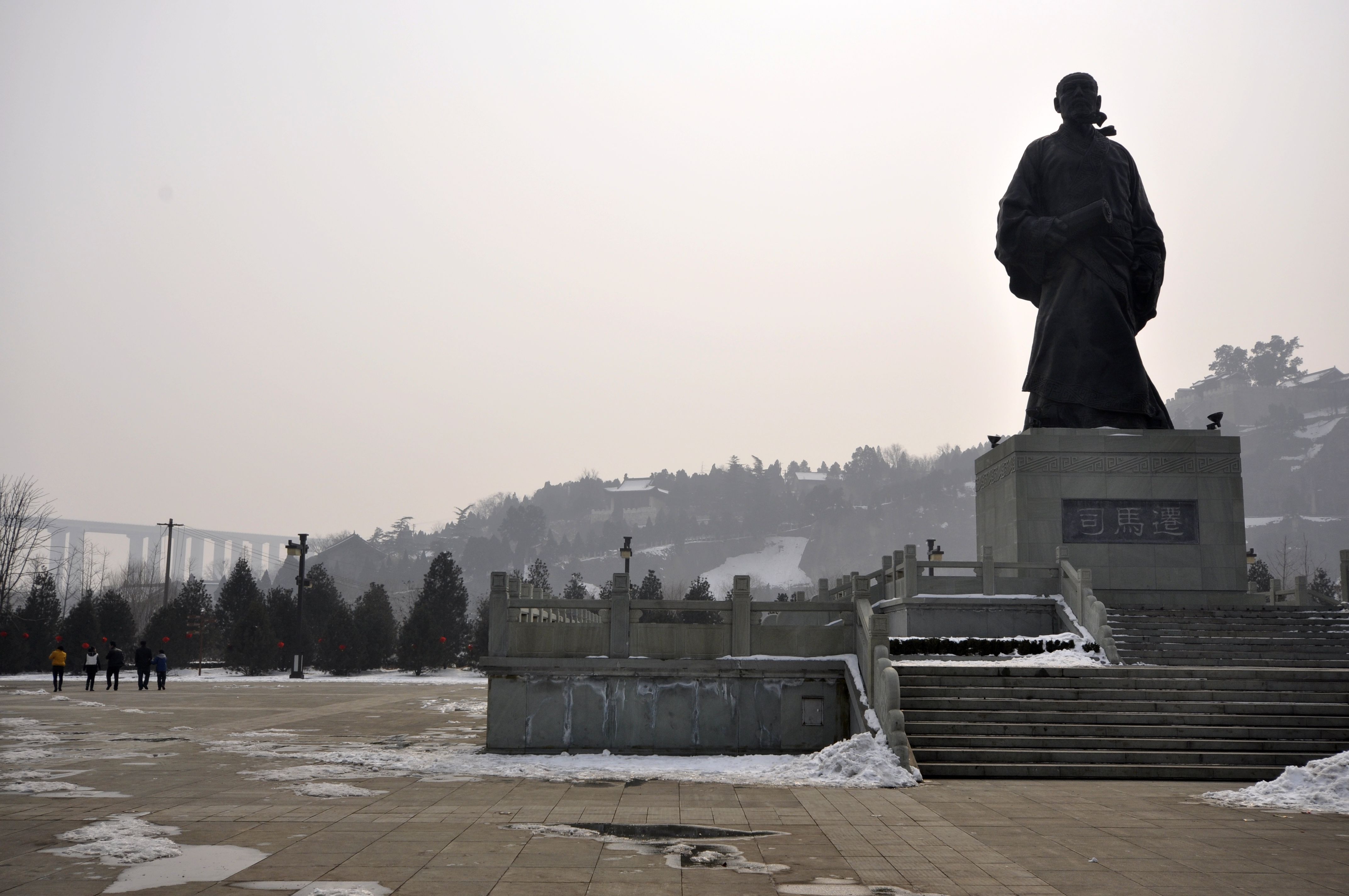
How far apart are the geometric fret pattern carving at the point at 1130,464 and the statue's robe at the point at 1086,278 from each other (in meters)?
1.39

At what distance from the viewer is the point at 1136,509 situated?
73.7 feet

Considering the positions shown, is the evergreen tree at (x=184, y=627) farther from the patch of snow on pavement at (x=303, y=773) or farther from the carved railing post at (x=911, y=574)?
the carved railing post at (x=911, y=574)

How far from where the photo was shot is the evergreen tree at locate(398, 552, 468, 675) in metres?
49.7

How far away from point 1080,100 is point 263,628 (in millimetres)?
40423

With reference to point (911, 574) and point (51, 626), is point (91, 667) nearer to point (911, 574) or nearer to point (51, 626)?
point (51, 626)

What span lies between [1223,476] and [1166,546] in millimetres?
1966

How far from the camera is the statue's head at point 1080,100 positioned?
82.0 ft

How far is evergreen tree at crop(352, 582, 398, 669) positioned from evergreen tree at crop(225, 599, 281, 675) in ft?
13.6

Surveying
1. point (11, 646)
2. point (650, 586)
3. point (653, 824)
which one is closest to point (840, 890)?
point (653, 824)

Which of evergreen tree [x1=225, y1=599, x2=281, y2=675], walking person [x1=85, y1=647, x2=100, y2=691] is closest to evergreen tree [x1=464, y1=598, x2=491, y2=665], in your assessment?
evergreen tree [x1=225, y1=599, x2=281, y2=675]

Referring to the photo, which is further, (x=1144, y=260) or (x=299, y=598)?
(x=299, y=598)

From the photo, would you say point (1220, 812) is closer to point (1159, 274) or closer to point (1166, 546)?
point (1166, 546)

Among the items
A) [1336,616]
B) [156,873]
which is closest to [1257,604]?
[1336,616]

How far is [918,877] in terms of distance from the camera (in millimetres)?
8023
